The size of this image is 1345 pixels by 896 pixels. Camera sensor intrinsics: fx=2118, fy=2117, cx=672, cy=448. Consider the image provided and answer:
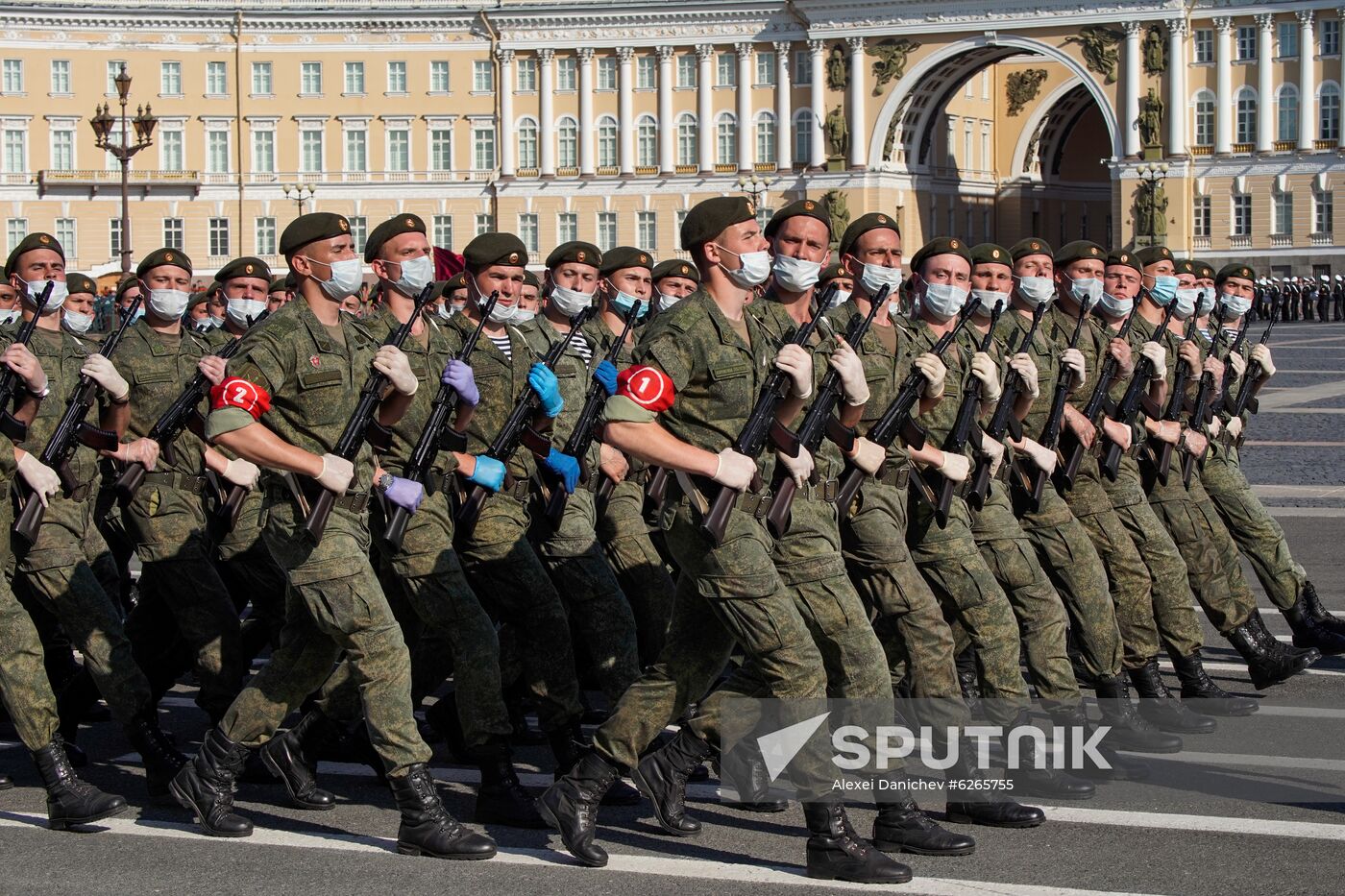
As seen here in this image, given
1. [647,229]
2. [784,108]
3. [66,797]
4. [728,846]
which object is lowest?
[728,846]

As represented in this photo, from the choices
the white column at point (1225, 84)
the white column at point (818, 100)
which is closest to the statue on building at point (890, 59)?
the white column at point (818, 100)

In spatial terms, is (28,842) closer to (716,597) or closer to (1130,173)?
(716,597)

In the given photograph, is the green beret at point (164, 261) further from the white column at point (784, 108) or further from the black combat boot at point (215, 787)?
the white column at point (784, 108)

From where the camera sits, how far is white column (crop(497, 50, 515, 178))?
80.8m

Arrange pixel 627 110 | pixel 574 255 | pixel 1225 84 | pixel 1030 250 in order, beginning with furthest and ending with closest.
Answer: pixel 627 110
pixel 1225 84
pixel 574 255
pixel 1030 250

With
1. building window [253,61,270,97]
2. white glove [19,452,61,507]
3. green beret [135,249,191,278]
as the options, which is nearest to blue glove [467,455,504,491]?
white glove [19,452,61,507]

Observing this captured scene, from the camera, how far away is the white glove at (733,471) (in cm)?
622

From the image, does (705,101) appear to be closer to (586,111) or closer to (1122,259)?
(586,111)

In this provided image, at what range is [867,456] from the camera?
6961 mm

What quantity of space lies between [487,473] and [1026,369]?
7.18 feet

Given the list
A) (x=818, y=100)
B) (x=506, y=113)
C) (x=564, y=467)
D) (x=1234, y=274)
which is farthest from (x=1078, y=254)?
(x=506, y=113)

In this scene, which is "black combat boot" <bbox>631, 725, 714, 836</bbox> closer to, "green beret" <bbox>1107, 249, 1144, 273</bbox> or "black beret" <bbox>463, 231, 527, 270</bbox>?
"black beret" <bbox>463, 231, 527, 270</bbox>

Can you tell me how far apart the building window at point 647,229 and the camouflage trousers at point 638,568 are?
235ft

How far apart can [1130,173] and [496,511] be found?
67.3 metres
